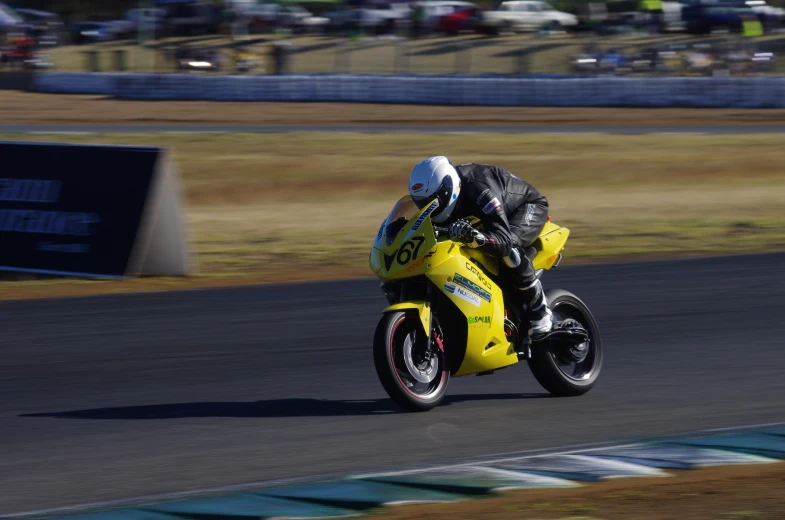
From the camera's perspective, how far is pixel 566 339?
7.48m

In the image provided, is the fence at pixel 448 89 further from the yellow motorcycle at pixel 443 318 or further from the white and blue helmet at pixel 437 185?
the white and blue helmet at pixel 437 185

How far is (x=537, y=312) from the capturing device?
721cm

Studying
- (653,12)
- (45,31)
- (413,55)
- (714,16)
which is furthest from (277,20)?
(714,16)

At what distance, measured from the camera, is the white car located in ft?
168

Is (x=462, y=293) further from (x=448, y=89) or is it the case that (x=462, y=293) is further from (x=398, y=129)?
(x=448, y=89)

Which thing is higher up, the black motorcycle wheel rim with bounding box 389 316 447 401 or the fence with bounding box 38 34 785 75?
the black motorcycle wheel rim with bounding box 389 316 447 401

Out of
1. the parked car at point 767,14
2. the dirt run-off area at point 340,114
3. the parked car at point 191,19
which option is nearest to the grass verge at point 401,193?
the dirt run-off area at point 340,114

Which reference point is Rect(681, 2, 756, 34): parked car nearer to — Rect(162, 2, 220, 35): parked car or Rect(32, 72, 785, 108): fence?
Rect(32, 72, 785, 108): fence

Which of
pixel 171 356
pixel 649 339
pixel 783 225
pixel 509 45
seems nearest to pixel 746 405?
pixel 649 339

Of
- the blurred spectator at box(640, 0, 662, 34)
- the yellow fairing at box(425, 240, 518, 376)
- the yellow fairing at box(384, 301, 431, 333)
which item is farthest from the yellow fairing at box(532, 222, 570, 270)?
the blurred spectator at box(640, 0, 662, 34)

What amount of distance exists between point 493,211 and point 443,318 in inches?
27.1

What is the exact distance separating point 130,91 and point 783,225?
27203mm

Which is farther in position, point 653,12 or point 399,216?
point 653,12

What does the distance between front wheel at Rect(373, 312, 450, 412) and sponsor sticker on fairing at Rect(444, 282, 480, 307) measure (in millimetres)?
257
